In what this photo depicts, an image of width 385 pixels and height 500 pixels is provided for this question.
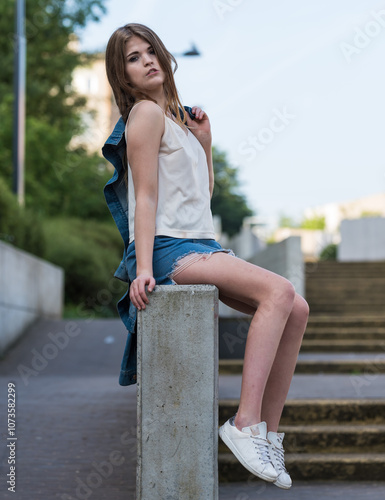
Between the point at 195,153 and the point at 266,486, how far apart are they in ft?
7.38

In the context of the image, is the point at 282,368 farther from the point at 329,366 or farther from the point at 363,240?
the point at 363,240

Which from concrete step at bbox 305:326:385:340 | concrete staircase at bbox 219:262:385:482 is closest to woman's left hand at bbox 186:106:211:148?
concrete staircase at bbox 219:262:385:482

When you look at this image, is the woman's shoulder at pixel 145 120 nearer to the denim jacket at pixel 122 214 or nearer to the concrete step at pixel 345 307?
the denim jacket at pixel 122 214

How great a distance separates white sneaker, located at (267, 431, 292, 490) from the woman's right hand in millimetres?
748

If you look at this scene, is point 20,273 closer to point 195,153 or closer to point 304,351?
point 304,351

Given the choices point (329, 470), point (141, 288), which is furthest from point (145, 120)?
point (329, 470)

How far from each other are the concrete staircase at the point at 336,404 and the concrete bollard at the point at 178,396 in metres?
1.71

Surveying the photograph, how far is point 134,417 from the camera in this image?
620 centimetres

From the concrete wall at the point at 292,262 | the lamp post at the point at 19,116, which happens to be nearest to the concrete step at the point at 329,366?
the concrete wall at the point at 292,262

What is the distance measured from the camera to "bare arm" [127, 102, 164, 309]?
10.5 feet

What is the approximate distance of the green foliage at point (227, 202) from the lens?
2014 inches

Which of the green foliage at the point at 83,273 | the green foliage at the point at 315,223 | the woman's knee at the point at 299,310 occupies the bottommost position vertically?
the woman's knee at the point at 299,310

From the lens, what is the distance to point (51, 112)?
3397cm

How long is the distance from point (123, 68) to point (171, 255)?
0.82 m
